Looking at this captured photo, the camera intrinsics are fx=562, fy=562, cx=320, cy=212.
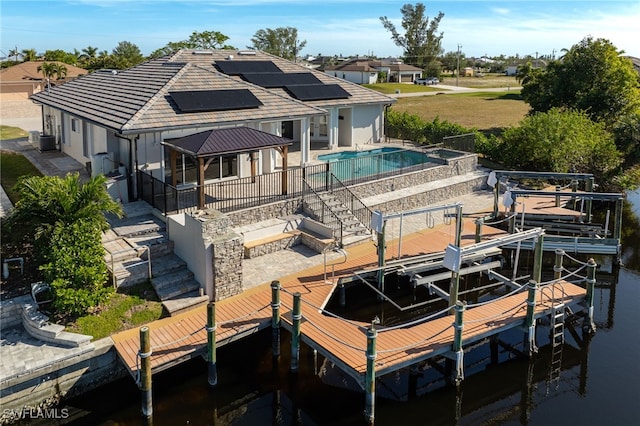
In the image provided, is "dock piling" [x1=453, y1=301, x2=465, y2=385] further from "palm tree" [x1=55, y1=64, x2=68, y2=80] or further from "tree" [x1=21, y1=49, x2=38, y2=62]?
"tree" [x1=21, y1=49, x2=38, y2=62]

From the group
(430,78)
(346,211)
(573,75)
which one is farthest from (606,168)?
(430,78)

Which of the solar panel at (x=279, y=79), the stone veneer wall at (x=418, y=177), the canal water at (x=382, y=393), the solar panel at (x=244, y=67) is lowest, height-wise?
the canal water at (x=382, y=393)

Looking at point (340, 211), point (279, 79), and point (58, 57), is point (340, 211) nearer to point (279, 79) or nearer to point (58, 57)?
point (279, 79)

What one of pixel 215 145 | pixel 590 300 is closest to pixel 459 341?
pixel 590 300

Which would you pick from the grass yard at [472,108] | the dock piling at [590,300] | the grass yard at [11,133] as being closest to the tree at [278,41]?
the grass yard at [472,108]

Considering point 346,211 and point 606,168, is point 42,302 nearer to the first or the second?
point 346,211

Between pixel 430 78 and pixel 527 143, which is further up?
pixel 430 78

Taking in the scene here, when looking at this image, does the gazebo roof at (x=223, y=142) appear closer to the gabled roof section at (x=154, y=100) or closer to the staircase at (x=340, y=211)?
the gabled roof section at (x=154, y=100)
